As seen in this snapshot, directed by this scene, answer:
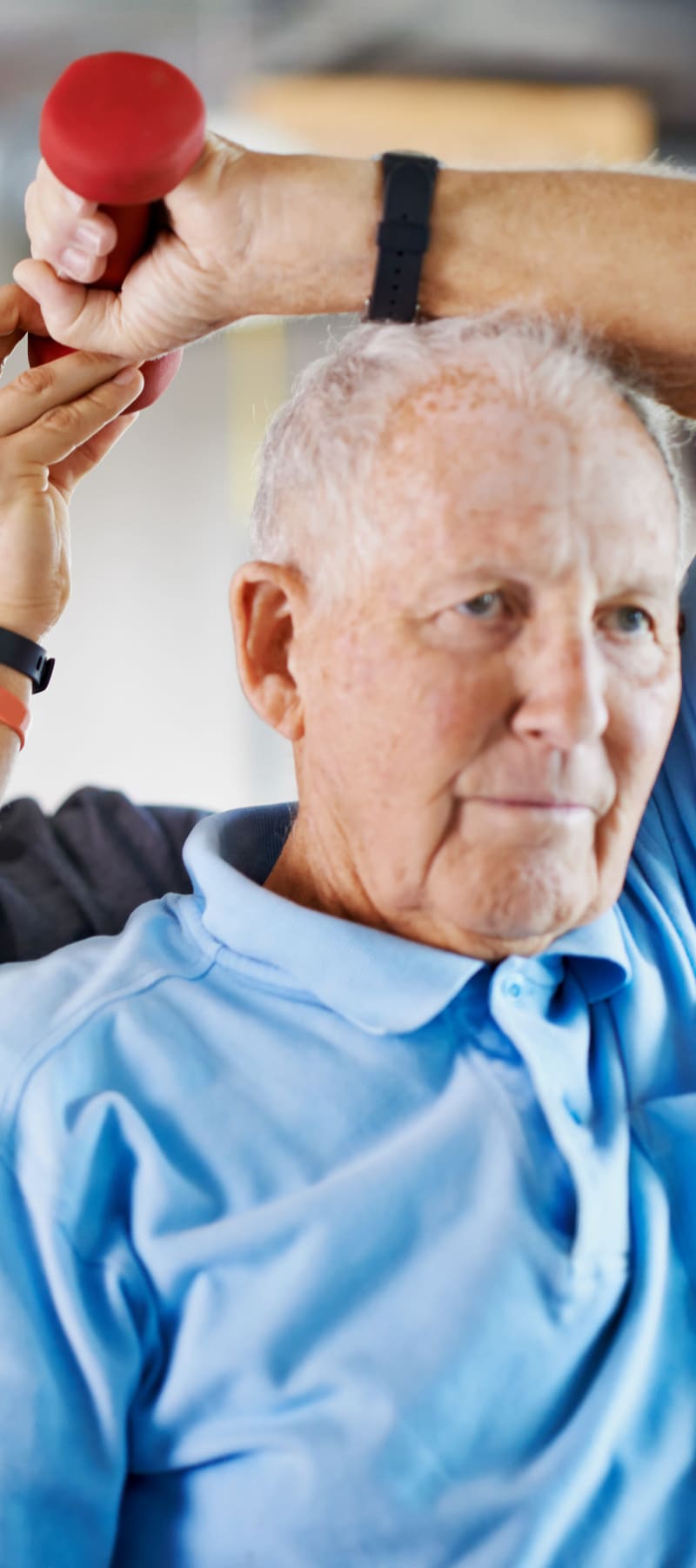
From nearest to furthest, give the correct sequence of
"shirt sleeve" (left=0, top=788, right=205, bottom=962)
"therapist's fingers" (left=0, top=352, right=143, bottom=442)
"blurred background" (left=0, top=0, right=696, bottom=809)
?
1. "therapist's fingers" (left=0, top=352, right=143, bottom=442)
2. "shirt sleeve" (left=0, top=788, right=205, bottom=962)
3. "blurred background" (left=0, top=0, right=696, bottom=809)

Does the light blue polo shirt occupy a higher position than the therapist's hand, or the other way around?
the therapist's hand

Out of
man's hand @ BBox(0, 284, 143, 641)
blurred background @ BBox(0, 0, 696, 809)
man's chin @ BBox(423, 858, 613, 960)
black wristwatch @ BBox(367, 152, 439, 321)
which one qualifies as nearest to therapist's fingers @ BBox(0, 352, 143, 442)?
man's hand @ BBox(0, 284, 143, 641)

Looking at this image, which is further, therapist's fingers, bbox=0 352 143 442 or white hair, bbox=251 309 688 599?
therapist's fingers, bbox=0 352 143 442

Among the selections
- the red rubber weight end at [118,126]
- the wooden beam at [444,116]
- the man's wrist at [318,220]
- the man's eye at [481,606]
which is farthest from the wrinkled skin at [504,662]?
the wooden beam at [444,116]

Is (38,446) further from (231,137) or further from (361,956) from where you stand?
(231,137)

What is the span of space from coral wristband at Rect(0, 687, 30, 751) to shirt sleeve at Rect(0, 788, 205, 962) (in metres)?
0.19

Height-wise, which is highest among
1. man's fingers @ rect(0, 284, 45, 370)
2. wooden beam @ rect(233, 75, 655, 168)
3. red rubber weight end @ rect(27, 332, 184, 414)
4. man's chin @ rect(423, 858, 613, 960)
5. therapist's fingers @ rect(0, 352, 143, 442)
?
wooden beam @ rect(233, 75, 655, 168)

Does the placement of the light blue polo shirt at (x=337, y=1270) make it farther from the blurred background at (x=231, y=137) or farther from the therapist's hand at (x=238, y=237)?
the blurred background at (x=231, y=137)

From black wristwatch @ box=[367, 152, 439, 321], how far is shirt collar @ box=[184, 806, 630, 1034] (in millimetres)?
410

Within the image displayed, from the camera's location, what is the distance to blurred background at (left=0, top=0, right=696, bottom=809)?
3.01 m

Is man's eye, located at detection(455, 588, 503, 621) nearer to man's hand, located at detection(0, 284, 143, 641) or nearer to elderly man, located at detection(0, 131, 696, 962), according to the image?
elderly man, located at detection(0, 131, 696, 962)

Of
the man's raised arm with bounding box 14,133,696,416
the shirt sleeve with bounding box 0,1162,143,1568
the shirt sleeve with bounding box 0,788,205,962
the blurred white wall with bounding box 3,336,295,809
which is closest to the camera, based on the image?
the shirt sleeve with bounding box 0,1162,143,1568

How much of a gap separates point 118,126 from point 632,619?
44cm

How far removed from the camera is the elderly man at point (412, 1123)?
2.81 ft
